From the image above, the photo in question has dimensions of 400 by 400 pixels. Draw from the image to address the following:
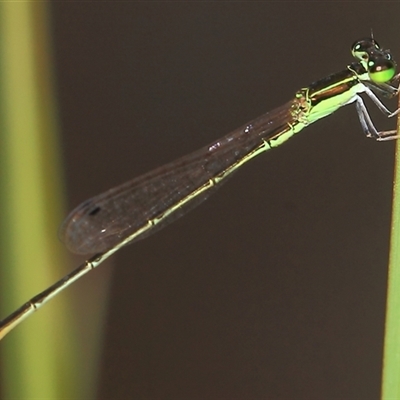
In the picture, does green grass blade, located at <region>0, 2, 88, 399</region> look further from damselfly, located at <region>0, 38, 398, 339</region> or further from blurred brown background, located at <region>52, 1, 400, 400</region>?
damselfly, located at <region>0, 38, 398, 339</region>

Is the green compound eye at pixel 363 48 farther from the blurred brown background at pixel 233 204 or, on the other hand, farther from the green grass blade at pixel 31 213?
the green grass blade at pixel 31 213

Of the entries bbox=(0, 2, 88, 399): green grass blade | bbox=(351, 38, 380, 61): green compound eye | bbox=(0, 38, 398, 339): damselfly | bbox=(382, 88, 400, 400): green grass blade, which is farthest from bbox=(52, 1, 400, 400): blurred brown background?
bbox=(382, 88, 400, 400): green grass blade

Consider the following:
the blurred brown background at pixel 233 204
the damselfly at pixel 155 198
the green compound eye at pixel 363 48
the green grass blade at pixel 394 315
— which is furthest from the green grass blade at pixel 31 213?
the green grass blade at pixel 394 315

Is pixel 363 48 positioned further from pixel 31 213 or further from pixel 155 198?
pixel 31 213

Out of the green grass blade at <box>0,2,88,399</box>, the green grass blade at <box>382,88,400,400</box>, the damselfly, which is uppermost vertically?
the green grass blade at <box>0,2,88,399</box>

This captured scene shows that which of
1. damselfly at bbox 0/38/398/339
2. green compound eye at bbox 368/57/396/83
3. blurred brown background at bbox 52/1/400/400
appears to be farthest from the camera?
blurred brown background at bbox 52/1/400/400

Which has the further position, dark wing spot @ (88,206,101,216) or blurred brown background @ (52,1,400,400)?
blurred brown background @ (52,1,400,400)
